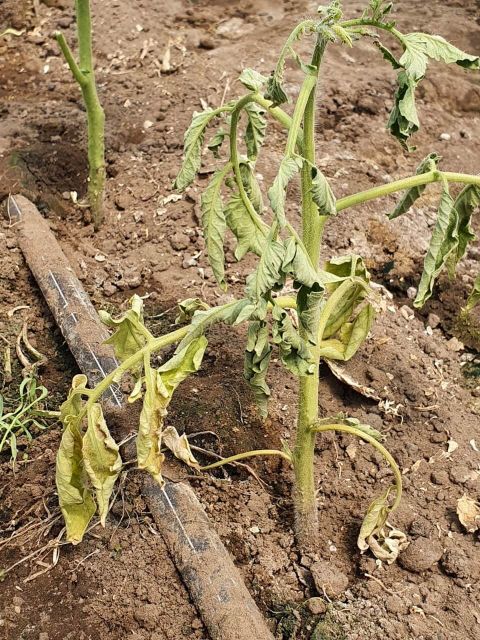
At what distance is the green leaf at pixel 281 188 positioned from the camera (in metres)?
1.68

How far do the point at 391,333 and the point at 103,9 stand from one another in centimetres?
323

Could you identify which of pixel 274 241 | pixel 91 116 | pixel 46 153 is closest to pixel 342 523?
pixel 274 241

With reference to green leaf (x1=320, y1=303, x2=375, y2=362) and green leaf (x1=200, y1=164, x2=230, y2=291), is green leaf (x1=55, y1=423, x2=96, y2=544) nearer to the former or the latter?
green leaf (x1=200, y1=164, x2=230, y2=291)

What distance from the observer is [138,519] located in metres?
2.54

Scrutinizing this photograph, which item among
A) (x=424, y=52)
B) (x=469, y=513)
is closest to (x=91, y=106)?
(x=424, y=52)

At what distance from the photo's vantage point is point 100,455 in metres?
2.01

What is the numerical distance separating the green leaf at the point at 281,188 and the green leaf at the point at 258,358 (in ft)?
0.97

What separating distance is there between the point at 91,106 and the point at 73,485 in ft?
6.23

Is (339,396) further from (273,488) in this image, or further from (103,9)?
(103,9)

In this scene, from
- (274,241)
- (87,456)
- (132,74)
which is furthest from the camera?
(132,74)

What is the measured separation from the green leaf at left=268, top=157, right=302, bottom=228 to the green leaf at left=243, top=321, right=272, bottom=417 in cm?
30

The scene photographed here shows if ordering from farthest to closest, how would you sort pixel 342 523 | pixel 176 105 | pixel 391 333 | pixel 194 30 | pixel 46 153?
1. pixel 194 30
2. pixel 176 105
3. pixel 46 153
4. pixel 391 333
5. pixel 342 523

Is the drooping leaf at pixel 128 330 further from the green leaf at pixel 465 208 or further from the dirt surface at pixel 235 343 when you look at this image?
the green leaf at pixel 465 208

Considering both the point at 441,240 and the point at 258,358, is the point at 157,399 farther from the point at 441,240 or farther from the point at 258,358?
the point at 441,240
